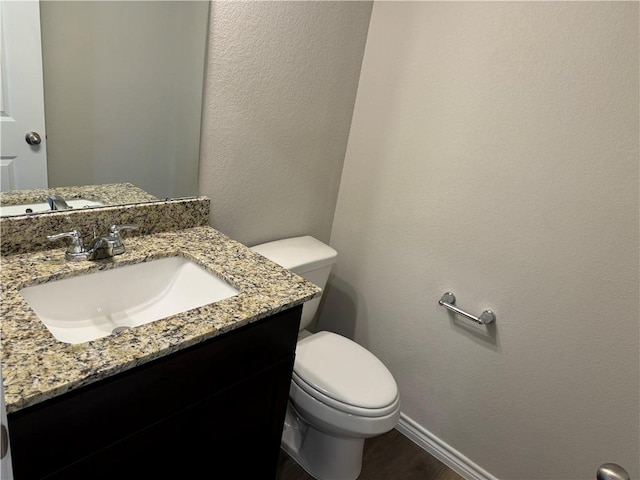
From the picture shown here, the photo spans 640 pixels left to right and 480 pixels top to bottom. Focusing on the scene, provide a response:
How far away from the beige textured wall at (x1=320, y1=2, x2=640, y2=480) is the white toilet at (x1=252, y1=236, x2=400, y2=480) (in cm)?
31

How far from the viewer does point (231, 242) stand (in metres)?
1.37

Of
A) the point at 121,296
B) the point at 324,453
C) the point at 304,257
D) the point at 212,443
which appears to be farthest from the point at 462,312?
the point at 121,296

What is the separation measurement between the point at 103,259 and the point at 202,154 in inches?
18.5

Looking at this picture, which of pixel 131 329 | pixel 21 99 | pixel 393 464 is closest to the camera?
pixel 131 329

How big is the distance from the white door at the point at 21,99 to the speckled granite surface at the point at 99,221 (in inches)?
3.9

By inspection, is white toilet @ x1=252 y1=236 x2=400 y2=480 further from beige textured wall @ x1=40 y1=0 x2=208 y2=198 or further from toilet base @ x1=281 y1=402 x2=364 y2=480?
beige textured wall @ x1=40 y1=0 x2=208 y2=198

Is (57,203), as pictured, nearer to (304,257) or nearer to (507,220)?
(304,257)

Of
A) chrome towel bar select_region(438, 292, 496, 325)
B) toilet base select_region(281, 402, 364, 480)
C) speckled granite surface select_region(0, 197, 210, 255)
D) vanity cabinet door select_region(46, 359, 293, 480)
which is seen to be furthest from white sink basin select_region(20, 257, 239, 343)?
chrome towel bar select_region(438, 292, 496, 325)

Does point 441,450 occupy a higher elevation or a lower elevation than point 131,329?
lower

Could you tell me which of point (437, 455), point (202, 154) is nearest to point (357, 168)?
point (202, 154)

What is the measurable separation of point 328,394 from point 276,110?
0.97 m

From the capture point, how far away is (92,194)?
1.25m

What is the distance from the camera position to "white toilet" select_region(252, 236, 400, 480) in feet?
4.63

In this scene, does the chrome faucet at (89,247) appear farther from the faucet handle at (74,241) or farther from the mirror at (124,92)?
the mirror at (124,92)
